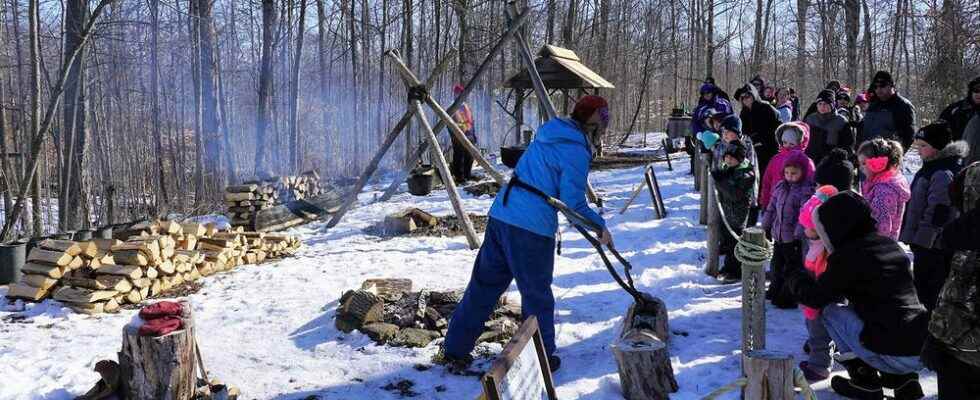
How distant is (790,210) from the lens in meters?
5.30

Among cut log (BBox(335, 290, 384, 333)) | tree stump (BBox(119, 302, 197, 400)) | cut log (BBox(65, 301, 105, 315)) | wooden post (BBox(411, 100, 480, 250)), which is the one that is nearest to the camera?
tree stump (BBox(119, 302, 197, 400))

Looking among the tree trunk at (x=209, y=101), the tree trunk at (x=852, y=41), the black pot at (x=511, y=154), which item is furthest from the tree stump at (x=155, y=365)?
the tree trunk at (x=852, y=41)

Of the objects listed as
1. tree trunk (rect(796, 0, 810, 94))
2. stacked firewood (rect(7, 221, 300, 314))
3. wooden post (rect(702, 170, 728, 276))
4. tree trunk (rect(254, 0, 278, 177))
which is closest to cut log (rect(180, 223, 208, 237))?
stacked firewood (rect(7, 221, 300, 314))

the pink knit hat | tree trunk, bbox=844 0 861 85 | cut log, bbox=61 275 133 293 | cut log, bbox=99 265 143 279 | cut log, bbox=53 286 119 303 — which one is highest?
tree trunk, bbox=844 0 861 85

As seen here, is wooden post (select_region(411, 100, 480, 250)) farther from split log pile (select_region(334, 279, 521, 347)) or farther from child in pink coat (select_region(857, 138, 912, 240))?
child in pink coat (select_region(857, 138, 912, 240))

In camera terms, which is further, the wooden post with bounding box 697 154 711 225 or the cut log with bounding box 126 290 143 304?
the wooden post with bounding box 697 154 711 225

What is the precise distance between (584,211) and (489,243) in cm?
65

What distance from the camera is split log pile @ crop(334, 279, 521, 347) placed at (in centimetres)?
502

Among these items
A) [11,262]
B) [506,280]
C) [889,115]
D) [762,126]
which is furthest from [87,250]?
[889,115]

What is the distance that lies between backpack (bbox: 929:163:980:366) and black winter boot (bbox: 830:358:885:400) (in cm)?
118

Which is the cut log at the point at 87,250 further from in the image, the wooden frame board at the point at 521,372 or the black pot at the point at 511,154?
the black pot at the point at 511,154

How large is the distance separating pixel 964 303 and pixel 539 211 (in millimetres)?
2178

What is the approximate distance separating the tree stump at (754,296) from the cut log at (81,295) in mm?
5273

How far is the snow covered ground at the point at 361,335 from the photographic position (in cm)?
434
